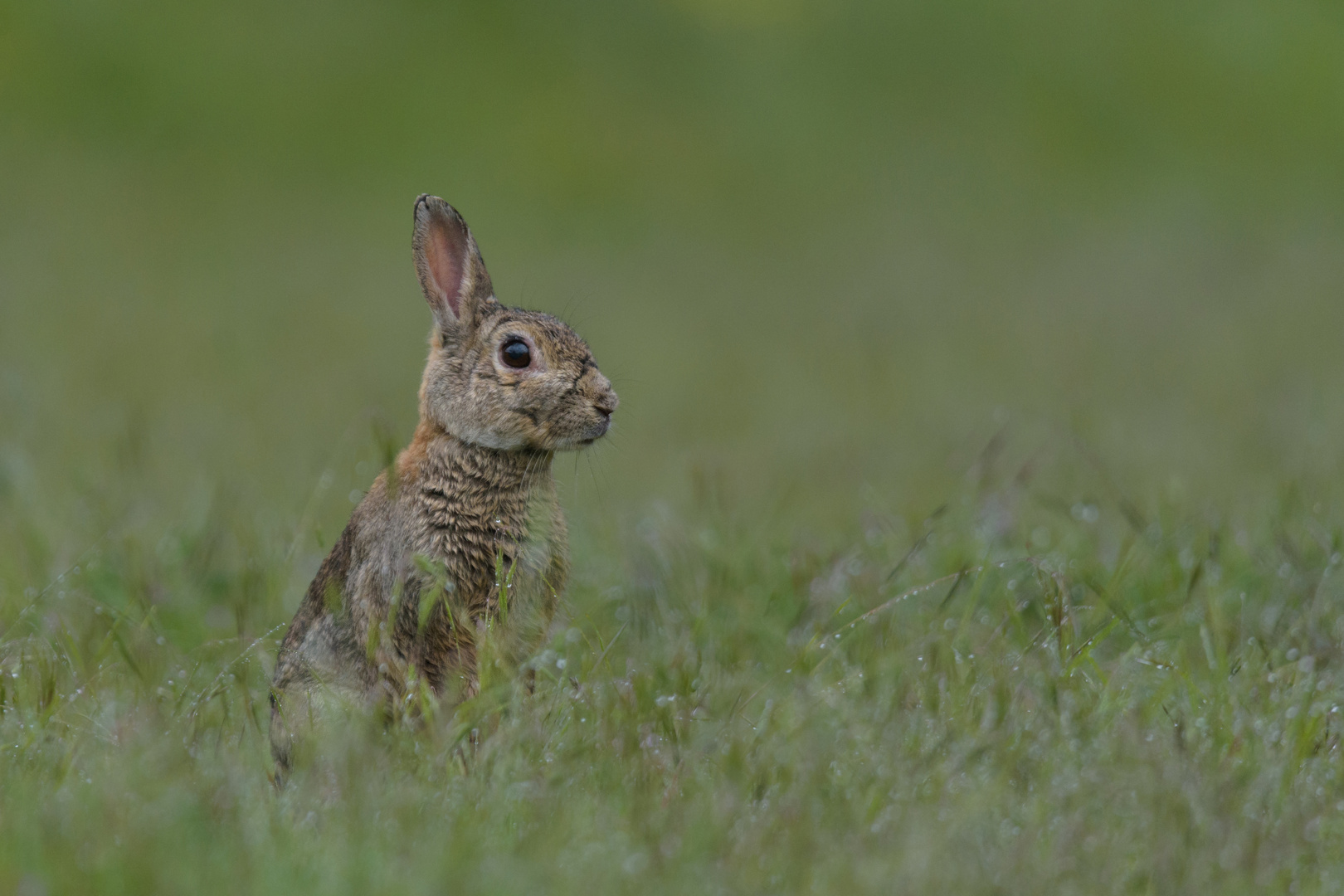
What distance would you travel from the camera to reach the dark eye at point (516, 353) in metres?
4.58

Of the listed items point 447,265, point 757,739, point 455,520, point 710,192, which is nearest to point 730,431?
point 447,265

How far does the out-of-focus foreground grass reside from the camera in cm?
315

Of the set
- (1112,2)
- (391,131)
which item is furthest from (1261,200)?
(391,131)

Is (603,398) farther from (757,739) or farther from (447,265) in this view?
(757,739)

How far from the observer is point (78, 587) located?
17.4 ft

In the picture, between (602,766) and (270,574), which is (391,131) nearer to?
(270,574)

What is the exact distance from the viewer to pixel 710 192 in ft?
53.2

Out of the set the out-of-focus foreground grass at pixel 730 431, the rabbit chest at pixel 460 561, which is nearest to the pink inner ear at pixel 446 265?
the rabbit chest at pixel 460 561

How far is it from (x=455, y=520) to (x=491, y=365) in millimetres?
501

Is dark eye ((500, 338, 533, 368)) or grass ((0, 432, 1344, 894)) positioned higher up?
dark eye ((500, 338, 533, 368))

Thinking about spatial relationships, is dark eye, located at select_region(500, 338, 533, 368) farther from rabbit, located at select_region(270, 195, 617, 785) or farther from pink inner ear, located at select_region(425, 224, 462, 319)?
pink inner ear, located at select_region(425, 224, 462, 319)

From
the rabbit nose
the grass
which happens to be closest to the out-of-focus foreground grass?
the grass

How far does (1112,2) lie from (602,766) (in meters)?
14.7

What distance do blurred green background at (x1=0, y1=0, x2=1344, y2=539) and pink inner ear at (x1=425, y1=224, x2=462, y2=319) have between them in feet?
17.3
